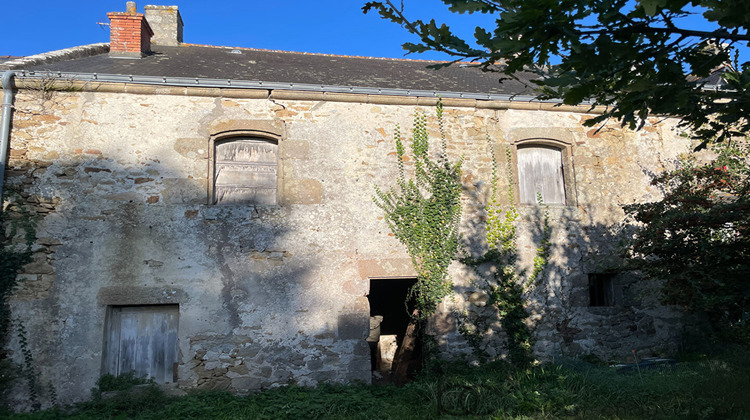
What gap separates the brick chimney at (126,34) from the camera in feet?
30.5

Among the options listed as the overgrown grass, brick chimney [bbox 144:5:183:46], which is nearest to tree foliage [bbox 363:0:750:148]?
the overgrown grass

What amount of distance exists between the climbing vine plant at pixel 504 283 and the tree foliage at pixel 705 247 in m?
1.52

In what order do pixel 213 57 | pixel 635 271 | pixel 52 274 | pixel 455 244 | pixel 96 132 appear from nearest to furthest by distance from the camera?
1. pixel 52 274
2. pixel 96 132
3. pixel 455 244
4. pixel 635 271
5. pixel 213 57

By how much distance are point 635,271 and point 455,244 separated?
9.70ft

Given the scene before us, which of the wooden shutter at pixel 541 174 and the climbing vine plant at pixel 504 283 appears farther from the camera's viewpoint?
the wooden shutter at pixel 541 174

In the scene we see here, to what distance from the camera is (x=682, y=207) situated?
725 centimetres

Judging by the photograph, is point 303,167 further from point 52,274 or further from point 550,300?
point 550,300

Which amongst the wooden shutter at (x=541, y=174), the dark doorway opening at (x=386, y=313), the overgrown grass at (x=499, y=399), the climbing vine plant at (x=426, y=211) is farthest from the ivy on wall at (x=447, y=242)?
the dark doorway opening at (x=386, y=313)

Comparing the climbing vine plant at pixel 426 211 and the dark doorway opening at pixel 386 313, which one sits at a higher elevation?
the climbing vine plant at pixel 426 211

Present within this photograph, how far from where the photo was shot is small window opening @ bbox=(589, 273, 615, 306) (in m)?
8.58

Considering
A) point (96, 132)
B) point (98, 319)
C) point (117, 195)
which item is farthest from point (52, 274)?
point (96, 132)

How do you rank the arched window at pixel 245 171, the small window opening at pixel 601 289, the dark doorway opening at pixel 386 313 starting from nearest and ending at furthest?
the arched window at pixel 245 171 → the small window opening at pixel 601 289 → the dark doorway opening at pixel 386 313

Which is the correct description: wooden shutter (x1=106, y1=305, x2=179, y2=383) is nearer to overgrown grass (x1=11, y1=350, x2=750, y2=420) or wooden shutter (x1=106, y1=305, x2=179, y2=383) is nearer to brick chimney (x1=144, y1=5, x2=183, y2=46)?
overgrown grass (x1=11, y1=350, x2=750, y2=420)

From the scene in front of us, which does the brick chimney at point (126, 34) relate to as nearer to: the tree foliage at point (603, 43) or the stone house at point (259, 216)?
the stone house at point (259, 216)
